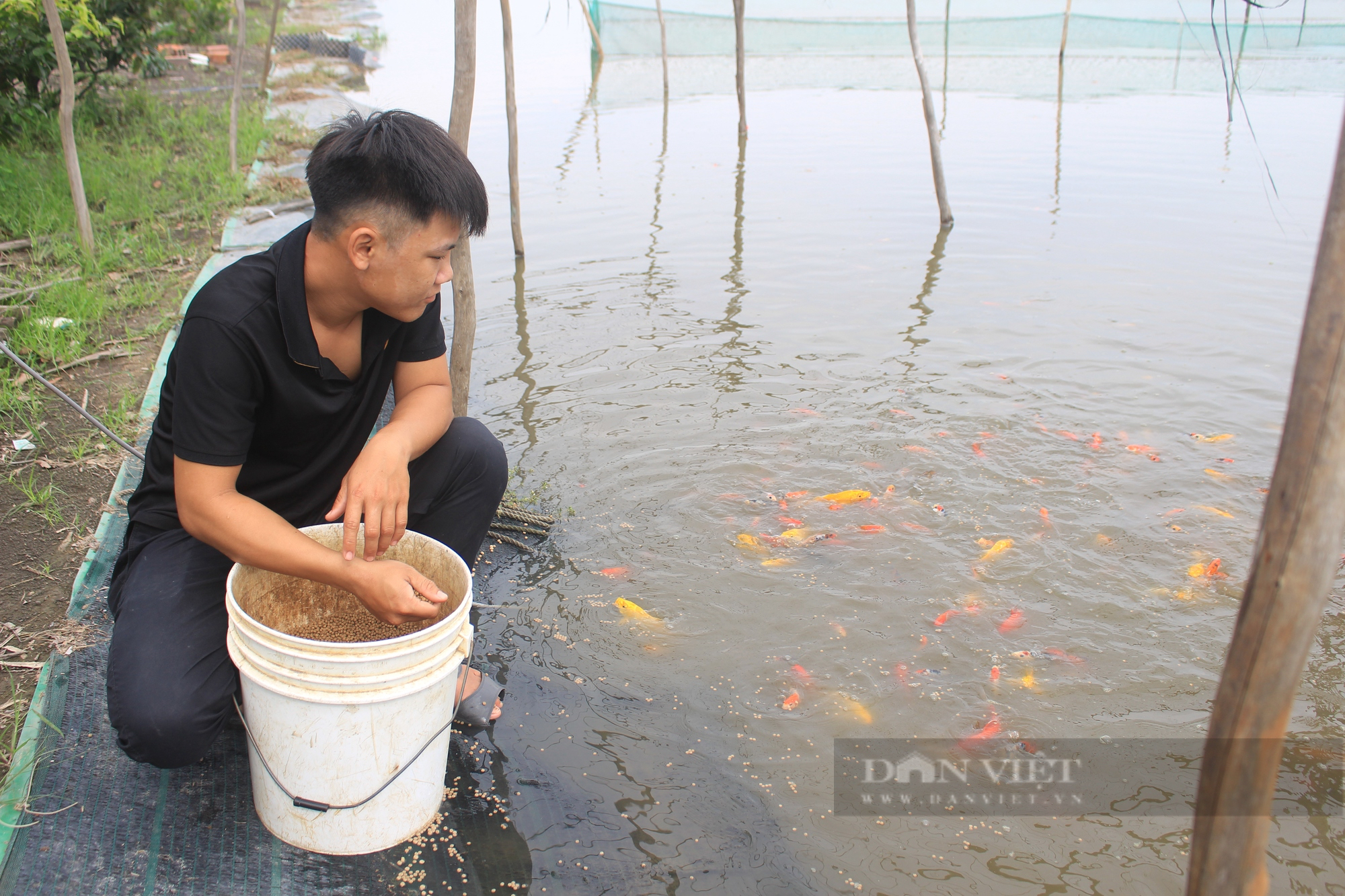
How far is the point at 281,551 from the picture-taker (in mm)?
2146

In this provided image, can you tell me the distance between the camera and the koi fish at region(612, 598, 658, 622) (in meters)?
3.57

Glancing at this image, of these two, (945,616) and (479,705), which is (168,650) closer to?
(479,705)

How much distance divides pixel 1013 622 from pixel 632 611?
5.01 feet

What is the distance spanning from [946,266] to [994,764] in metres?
5.65

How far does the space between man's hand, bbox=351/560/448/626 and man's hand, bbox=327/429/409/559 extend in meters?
0.06

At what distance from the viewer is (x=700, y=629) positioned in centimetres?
352

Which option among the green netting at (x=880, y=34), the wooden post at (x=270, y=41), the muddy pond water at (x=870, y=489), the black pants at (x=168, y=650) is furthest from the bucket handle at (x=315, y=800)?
the green netting at (x=880, y=34)

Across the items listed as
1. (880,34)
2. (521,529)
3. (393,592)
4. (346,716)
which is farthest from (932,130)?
(880,34)

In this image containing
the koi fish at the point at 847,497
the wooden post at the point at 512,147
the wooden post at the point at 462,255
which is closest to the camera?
the wooden post at the point at 462,255

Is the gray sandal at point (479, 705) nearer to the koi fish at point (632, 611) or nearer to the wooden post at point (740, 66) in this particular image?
the koi fish at point (632, 611)

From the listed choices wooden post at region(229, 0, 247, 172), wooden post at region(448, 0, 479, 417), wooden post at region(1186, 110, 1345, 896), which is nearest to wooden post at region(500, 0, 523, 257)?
wooden post at region(229, 0, 247, 172)

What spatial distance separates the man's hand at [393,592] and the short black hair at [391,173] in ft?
2.86

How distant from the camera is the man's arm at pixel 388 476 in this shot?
227cm

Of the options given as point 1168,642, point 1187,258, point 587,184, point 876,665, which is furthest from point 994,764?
point 587,184
